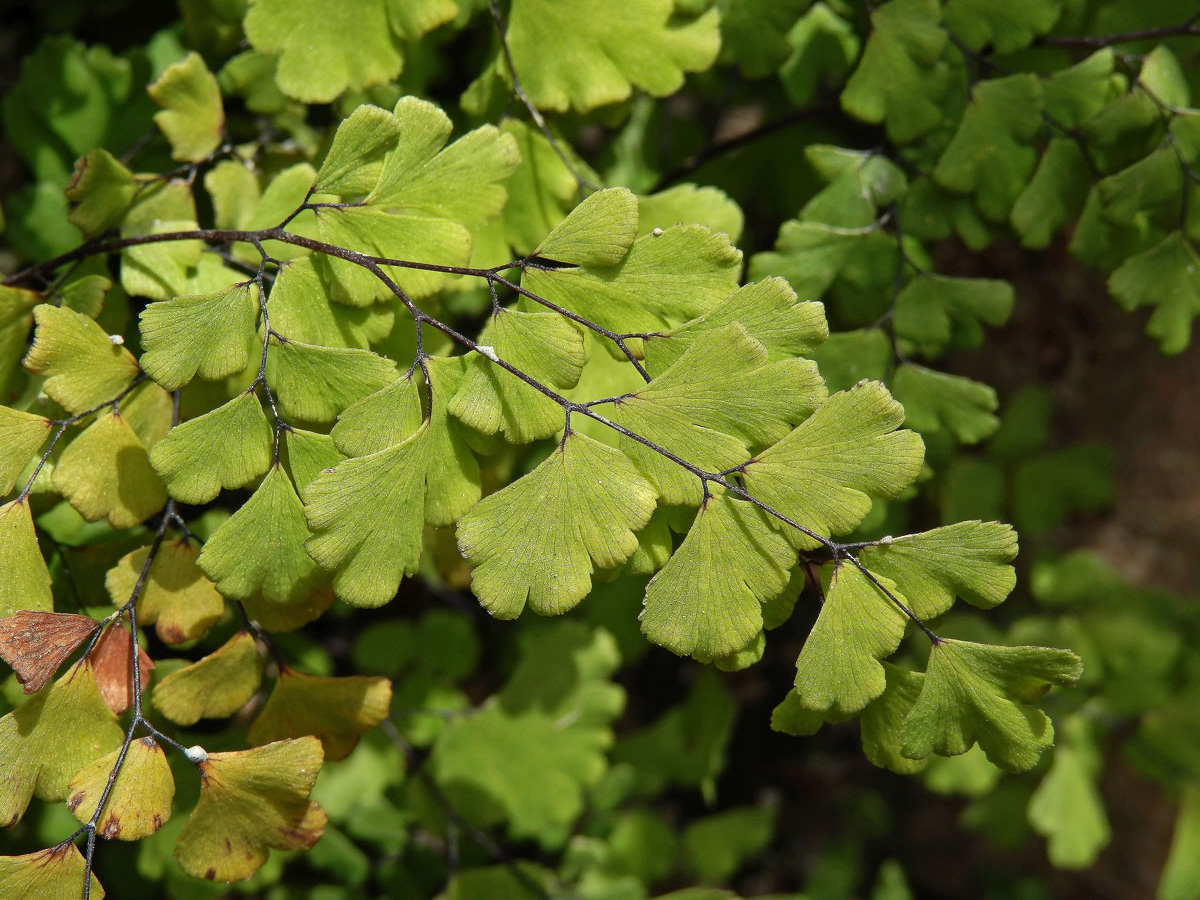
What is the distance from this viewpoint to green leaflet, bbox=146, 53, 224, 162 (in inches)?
35.7

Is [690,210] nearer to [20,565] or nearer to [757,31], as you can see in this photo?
[757,31]

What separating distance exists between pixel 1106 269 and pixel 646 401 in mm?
668

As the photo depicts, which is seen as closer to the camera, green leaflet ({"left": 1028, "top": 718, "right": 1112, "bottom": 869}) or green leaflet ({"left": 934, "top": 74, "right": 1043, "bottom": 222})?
green leaflet ({"left": 934, "top": 74, "right": 1043, "bottom": 222})

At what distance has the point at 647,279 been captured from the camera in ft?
2.44

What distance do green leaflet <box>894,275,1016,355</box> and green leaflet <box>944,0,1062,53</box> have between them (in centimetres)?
26

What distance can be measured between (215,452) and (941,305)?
0.79 metres

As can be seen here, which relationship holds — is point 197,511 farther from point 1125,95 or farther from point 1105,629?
point 1105,629

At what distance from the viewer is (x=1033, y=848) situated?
189 cm

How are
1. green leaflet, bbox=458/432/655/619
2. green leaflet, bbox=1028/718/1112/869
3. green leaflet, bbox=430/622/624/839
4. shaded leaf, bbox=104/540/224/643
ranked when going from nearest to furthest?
1. green leaflet, bbox=458/432/655/619
2. shaded leaf, bbox=104/540/224/643
3. green leaflet, bbox=430/622/624/839
4. green leaflet, bbox=1028/718/1112/869

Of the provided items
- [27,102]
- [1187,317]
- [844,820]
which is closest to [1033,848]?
[844,820]

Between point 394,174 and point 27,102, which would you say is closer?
point 394,174

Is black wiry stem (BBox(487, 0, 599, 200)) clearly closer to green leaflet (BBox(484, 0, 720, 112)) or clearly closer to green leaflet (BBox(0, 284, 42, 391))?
green leaflet (BBox(484, 0, 720, 112))

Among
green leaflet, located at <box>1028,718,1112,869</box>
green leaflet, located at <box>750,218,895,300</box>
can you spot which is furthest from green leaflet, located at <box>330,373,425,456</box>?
green leaflet, located at <box>1028,718,1112,869</box>

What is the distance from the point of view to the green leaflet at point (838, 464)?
68 cm
